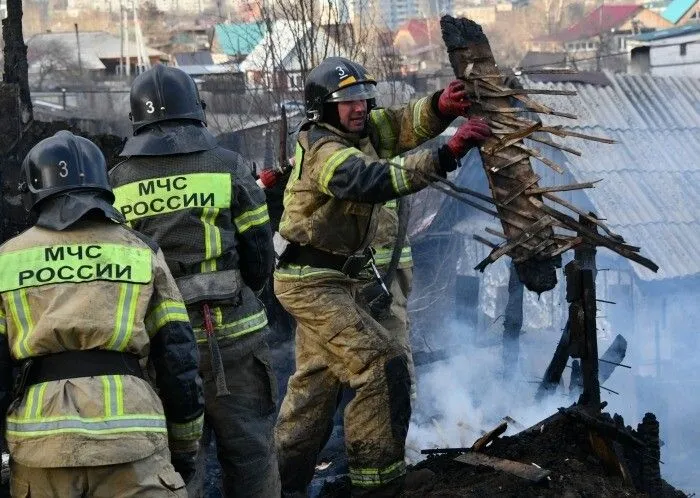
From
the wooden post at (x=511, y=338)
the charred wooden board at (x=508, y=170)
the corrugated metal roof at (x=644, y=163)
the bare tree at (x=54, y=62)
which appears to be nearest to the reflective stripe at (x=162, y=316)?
the charred wooden board at (x=508, y=170)

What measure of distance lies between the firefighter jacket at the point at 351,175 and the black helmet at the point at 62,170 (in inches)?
65.0

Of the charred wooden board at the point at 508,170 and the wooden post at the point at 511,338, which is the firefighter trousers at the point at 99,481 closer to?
the charred wooden board at the point at 508,170

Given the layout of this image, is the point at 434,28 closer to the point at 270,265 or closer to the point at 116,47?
the point at 116,47

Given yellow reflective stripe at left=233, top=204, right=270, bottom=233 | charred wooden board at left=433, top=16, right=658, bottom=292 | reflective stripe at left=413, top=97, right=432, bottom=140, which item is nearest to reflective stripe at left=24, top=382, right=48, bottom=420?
yellow reflective stripe at left=233, top=204, right=270, bottom=233

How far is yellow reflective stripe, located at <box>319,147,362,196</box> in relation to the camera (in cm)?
→ 579

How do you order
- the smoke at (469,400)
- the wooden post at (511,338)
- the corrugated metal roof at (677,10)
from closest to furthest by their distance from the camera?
the smoke at (469,400) → the wooden post at (511,338) → the corrugated metal roof at (677,10)

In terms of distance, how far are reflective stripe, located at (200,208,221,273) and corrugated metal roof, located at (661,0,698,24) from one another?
230 feet

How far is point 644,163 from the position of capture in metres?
16.9

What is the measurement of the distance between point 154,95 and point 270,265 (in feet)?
3.13

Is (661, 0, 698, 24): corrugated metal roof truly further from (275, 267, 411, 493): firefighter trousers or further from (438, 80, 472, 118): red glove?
(275, 267, 411, 493): firefighter trousers

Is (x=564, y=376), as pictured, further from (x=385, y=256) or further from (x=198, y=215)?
(x=198, y=215)

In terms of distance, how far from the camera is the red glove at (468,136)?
5.49m

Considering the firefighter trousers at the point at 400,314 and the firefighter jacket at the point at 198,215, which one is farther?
the firefighter trousers at the point at 400,314

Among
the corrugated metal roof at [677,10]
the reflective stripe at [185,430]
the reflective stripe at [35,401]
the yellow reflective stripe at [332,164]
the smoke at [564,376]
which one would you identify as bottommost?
the smoke at [564,376]
